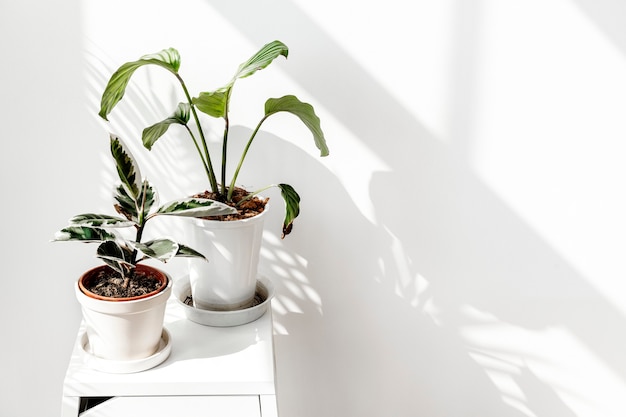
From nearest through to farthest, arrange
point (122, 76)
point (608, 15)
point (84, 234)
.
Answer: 1. point (84, 234)
2. point (122, 76)
3. point (608, 15)

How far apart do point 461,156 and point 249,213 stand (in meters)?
0.54

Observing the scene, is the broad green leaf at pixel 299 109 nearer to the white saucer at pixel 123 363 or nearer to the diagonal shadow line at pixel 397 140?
the diagonal shadow line at pixel 397 140

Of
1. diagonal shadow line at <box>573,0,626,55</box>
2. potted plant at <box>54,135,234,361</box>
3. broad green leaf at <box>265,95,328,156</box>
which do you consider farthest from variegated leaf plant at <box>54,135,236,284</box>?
diagonal shadow line at <box>573,0,626,55</box>

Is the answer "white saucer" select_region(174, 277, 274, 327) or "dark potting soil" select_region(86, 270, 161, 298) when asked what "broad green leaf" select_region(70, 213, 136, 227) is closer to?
"dark potting soil" select_region(86, 270, 161, 298)

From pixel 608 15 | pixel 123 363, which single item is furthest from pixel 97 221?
pixel 608 15

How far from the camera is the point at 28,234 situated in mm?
1432

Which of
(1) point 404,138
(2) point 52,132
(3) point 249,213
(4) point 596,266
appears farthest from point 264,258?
(4) point 596,266

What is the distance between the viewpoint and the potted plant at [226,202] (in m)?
1.19

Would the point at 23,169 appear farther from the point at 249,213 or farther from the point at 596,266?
the point at 596,266

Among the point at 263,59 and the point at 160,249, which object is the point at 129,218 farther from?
the point at 263,59

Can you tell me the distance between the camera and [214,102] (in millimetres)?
1229

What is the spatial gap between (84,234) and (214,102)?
35 centimetres

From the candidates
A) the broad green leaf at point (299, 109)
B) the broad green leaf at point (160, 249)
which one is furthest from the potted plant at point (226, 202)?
the broad green leaf at point (160, 249)

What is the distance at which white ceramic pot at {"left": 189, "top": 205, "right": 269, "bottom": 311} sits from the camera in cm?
121
